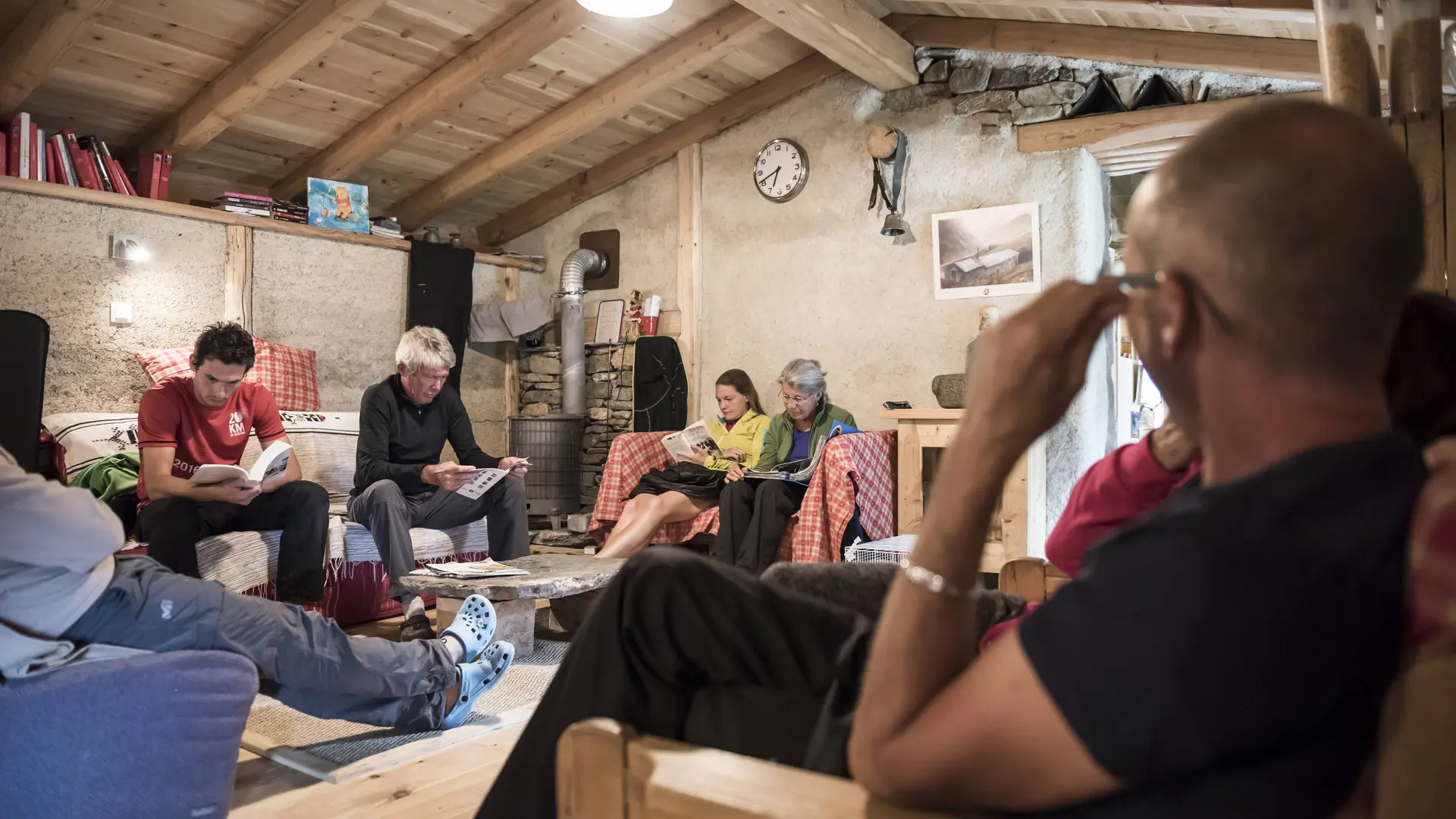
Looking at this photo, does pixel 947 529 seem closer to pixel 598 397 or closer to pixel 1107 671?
pixel 1107 671

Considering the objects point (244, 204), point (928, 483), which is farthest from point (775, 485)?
point (244, 204)

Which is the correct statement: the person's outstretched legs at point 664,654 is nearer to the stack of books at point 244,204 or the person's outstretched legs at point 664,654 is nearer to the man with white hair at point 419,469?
the man with white hair at point 419,469

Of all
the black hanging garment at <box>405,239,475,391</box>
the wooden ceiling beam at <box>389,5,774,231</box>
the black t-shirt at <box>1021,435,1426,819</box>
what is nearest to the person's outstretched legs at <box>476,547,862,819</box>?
the black t-shirt at <box>1021,435,1426,819</box>

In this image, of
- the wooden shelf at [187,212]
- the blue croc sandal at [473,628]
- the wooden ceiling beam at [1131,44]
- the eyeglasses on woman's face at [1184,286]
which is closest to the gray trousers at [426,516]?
the blue croc sandal at [473,628]

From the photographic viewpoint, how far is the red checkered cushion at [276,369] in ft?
14.4

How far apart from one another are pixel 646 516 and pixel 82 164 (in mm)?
3094

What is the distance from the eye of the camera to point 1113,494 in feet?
3.39

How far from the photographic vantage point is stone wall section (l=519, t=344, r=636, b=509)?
5992 millimetres

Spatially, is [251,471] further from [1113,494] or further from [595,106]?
[595,106]

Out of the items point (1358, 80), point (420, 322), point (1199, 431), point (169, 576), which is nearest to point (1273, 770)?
point (1199, 431)

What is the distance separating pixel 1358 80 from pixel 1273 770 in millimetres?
1342

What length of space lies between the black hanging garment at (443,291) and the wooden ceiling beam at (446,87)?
662 mm

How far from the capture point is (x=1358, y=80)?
1478 mm

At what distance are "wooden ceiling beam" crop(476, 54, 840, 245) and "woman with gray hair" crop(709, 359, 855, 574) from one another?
187 cm
